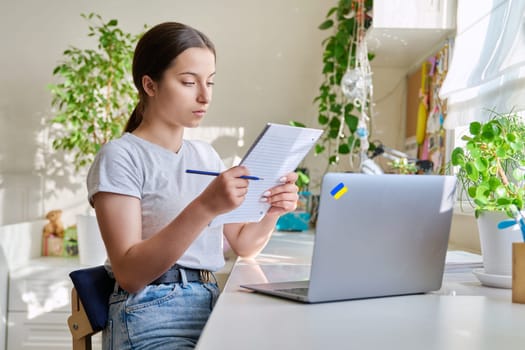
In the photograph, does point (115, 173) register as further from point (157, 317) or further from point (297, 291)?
point (297, 291)

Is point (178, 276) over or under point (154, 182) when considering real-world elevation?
under

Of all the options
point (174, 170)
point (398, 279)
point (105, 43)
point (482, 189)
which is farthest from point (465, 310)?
point (105, 43)

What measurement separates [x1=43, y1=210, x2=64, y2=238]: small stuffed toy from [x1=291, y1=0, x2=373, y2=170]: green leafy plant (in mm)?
1111

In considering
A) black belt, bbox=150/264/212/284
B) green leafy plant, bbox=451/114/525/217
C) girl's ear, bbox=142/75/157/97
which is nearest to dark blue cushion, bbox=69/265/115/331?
black belt, bbox=150/264/212/284

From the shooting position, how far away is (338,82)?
290 centimetres

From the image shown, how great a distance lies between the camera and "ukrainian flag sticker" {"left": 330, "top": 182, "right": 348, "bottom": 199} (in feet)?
3.15

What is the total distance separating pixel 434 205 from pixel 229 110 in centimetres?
210

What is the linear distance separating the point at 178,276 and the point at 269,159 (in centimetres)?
34

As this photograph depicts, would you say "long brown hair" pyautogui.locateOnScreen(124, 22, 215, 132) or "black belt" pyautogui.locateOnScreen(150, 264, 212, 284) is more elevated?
"long brown hair" pyautogui.locateOnScreen(124, 22, 215, 132)

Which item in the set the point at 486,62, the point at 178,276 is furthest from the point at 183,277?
the point at 486,62

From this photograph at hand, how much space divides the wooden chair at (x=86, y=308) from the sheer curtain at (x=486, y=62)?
3.36 feet

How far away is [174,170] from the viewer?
4.37 ft

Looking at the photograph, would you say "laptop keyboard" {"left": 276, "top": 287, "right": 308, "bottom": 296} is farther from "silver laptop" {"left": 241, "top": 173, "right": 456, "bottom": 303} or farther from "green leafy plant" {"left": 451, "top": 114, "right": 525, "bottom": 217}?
"green leafy plant" {"left": 451, "top": 114, "right": 525, "bottom": 217}

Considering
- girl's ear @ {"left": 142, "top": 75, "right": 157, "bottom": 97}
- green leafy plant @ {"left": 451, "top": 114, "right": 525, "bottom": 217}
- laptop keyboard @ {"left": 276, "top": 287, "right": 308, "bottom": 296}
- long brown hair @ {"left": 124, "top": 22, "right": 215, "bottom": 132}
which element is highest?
long brown hair @ {"left": 124, "top": 22, "right": 215, "bottom": 132}
